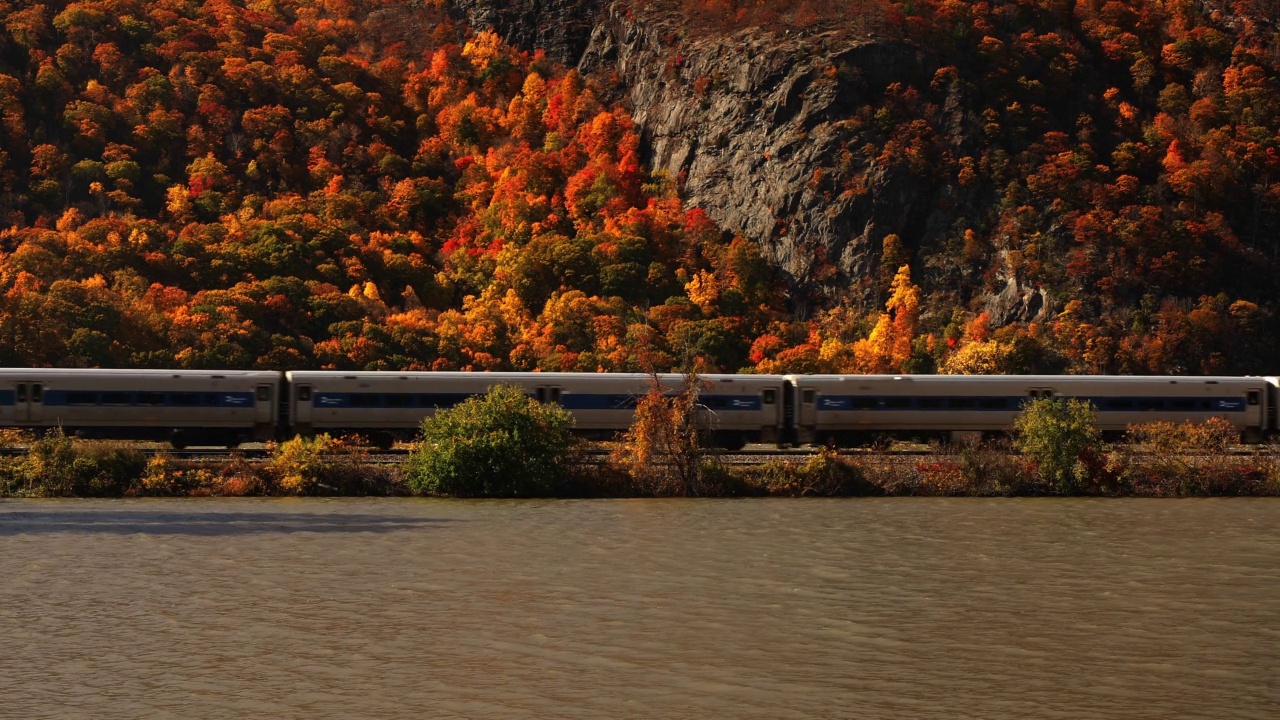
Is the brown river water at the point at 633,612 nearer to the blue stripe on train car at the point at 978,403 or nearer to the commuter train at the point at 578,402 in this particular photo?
the commuter train at the point at 578,402

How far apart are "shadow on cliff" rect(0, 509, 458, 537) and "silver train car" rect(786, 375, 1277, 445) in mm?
18392

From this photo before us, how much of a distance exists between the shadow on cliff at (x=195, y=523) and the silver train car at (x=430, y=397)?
12328 millimetres

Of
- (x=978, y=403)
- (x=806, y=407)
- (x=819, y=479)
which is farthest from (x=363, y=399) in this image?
(x=978, y=403)

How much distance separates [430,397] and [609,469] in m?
9.84

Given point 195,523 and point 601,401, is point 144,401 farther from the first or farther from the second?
point 195,523

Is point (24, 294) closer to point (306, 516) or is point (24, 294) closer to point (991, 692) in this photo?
point (306, 516)

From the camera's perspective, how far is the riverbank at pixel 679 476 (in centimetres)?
3984

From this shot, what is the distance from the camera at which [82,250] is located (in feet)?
273

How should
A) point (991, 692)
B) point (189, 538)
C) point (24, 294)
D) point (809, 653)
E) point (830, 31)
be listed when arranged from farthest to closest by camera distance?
point (830, 31) < point (24, 294) < point (189, 538) < point (809, 653) < point (991, 692)

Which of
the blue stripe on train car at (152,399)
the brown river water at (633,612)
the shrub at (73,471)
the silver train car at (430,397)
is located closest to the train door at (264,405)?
the blue stripe on train car at (152,399)

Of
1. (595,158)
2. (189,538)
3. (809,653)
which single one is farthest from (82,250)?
(809,653)

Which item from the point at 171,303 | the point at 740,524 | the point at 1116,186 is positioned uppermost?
the point at 1116,186

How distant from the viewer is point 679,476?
136ft

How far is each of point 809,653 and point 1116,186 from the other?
228ft
